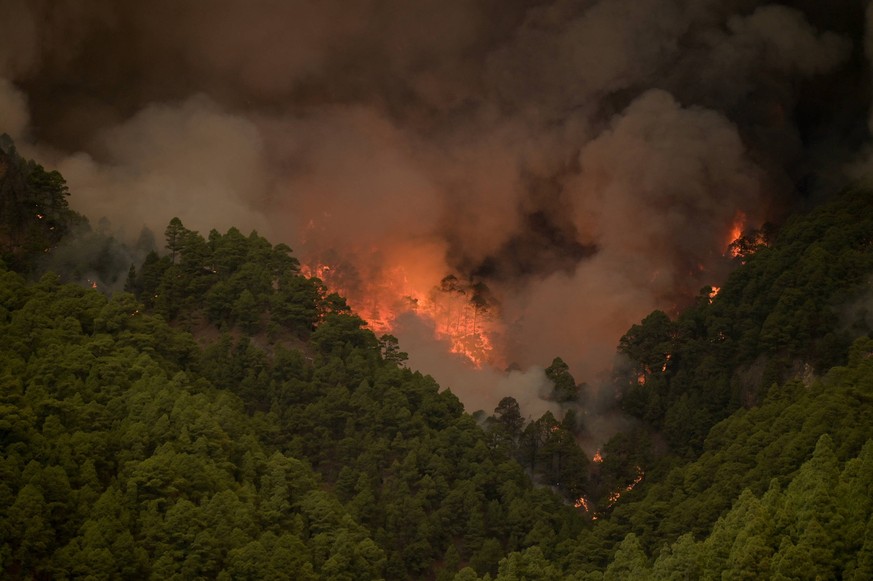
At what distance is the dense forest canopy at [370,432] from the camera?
269ft

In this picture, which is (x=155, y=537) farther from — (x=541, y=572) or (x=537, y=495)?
(x=537, y=495)

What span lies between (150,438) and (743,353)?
42.3m

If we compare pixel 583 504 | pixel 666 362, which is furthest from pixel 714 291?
pixel 583 504

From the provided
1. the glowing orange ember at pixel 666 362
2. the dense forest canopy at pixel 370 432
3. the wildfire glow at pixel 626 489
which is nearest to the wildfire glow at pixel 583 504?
the dense forest canopy at pixel 370 432

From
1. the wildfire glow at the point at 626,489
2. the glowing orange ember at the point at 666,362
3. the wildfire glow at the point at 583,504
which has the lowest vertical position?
the wildfire glow at the point at 626,489

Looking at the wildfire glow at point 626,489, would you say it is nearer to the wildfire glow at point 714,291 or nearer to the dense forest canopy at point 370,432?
the dense forest canopy at point 370,432

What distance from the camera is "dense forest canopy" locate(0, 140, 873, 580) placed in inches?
3223

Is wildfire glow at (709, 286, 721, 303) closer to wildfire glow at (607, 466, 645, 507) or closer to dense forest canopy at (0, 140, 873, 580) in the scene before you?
dense forest canopy at (0, 140, 873, 580)

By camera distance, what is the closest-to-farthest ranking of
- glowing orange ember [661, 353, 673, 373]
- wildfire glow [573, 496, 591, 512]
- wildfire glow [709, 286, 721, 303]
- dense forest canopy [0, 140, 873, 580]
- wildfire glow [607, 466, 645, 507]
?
A: dense forest canopy [0, 140, 873, 580] < wildfire glow [607, 466, 645, 507] < wildfire glow [573, 496, 591, 512] < glowing orange ember [661, 353, 673, 373] < wildfire glow [709, 286, 721, 303]

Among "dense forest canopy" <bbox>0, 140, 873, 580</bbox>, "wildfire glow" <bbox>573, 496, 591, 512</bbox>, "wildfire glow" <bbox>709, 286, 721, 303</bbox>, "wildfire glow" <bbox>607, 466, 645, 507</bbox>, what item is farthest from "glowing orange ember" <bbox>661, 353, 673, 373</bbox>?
"wildfire glow" <bbox>573, 496, 591, 512</bbox>

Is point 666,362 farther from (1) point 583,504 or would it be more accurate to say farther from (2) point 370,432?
(2) point 370,432

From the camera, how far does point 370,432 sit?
104125mm

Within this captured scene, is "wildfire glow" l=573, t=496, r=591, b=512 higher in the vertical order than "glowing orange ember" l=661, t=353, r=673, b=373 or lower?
lower

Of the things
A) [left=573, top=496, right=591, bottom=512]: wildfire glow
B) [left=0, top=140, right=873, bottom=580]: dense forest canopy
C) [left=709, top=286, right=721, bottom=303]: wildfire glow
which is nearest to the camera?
[left=0, top=140, right=873, bottom=580]: dense forest canopy
